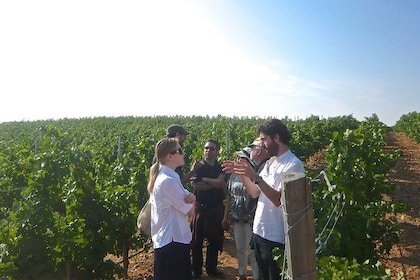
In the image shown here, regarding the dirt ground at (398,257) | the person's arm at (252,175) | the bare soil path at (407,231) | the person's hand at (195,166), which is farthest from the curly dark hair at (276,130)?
the bare soil path at (407,231)

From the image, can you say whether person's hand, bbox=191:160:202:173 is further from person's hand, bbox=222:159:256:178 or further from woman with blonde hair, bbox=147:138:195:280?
person's hand, bbox=222:159:256:178

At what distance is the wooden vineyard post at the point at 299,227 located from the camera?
2.40 metres

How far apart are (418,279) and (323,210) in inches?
77.0

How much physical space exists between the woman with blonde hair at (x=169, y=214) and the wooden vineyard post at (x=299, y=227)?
1.28 m

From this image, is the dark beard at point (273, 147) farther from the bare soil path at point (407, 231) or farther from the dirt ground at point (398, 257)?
the bare soil path at point (407, 231)

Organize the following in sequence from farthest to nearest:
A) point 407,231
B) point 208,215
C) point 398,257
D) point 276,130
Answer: point 407,231 → point 398,257 → point 208,215 → point 276,130

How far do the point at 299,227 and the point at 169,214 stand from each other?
142 cm

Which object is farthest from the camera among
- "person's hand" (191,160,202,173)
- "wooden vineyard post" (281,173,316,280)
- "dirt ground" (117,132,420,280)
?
"dirt ground" (117,132,420,280)

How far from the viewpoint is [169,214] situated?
11.7ft

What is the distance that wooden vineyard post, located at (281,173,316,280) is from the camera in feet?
7.88

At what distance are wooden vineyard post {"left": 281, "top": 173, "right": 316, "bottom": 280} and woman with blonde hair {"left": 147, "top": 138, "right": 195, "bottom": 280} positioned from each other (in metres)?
1.28

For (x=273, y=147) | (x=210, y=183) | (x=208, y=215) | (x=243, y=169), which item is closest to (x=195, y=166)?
(x=210, y=183)

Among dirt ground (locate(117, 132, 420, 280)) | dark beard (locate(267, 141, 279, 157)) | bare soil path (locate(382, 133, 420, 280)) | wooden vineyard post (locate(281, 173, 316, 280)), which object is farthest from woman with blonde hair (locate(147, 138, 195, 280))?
bare soil path (locate(382, 133, 420, 280))

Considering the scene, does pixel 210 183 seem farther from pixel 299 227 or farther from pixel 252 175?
pixel 299 227
